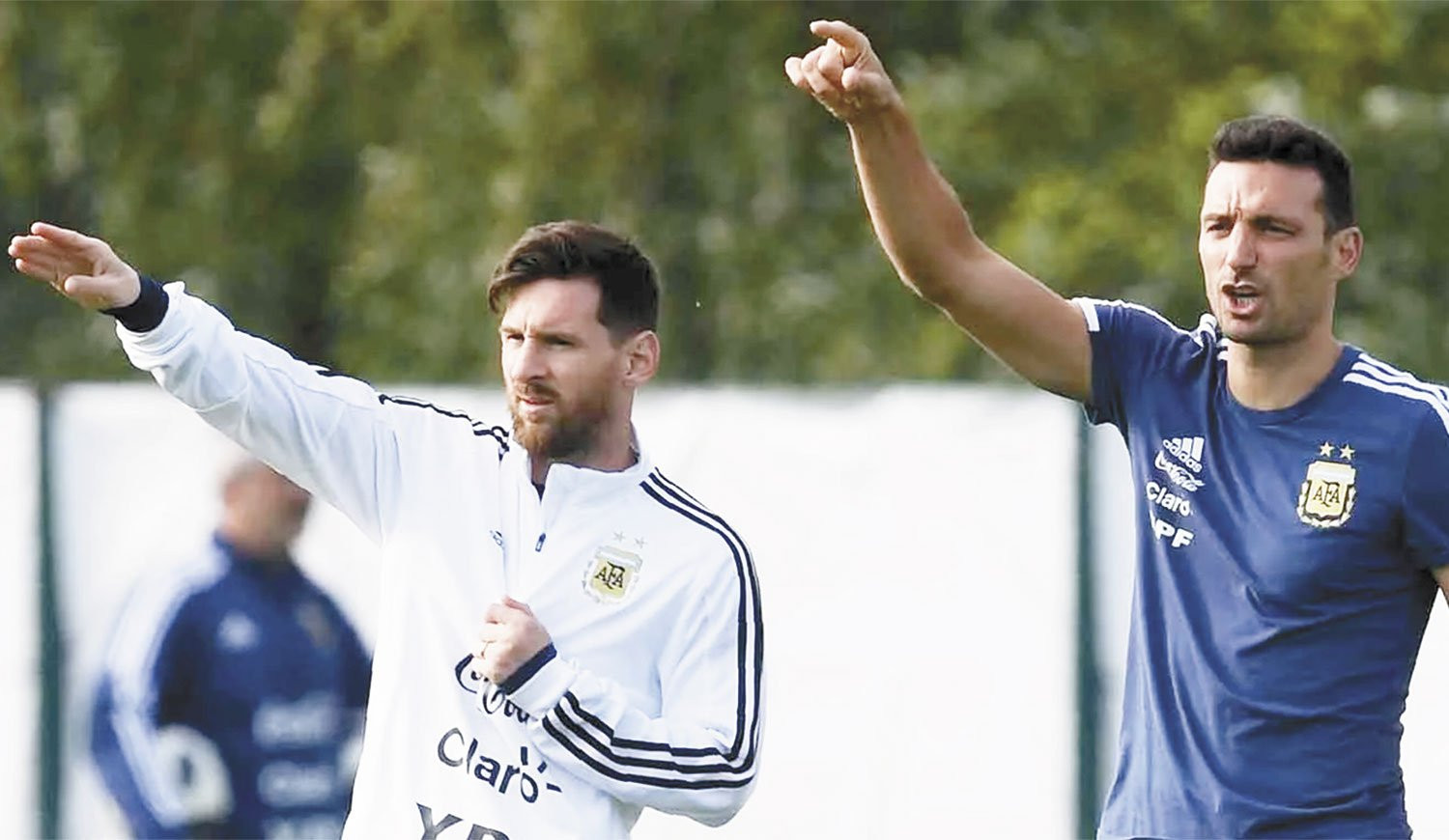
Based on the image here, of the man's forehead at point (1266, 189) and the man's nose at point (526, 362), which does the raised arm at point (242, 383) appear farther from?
the man's forehead at point (1266, 189)

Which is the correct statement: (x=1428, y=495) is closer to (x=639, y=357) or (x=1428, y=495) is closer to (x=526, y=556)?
(x=639, y=357)

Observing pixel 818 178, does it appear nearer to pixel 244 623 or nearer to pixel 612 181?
pixel 612 181

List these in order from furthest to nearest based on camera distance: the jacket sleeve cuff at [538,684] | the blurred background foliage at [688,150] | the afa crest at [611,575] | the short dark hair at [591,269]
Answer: the blurred background foliage at [688,150] → the short dark hair at [591,269] → the afa crest at [611,575] → the jacket sleeve cuff at [538,684]

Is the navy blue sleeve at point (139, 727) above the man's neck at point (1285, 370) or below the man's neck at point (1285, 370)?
below

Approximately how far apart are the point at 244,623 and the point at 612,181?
422 inches

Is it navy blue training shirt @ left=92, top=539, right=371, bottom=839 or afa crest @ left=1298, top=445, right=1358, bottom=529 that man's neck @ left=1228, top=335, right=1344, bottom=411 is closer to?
afa crest @ left=1298, top=445, right=1358, bottom=529

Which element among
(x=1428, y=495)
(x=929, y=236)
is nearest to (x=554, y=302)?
(x=929, y=236)

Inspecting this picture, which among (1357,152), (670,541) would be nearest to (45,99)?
(1357,152)

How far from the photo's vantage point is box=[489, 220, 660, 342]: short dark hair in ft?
16.3

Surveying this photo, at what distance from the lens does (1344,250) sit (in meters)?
4.89

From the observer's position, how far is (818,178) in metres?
19.3

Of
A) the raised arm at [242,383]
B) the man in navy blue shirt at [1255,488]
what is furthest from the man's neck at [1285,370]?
the raised arm at [242,383]

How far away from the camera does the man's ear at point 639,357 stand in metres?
5.01

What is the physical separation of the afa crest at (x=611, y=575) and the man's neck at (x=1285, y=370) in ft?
3.71
